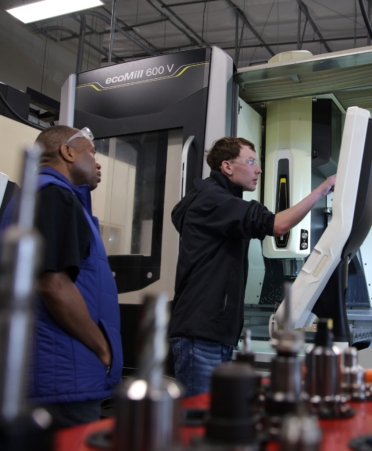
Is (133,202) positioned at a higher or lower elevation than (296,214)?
higher

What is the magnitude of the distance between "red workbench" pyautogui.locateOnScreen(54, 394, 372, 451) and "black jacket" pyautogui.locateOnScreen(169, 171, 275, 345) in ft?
3.46

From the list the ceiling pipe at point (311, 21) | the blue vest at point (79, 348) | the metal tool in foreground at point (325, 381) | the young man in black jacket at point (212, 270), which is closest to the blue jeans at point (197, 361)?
the young man in black jacket at point (212, 270)

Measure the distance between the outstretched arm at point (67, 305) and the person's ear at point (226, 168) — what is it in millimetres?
896

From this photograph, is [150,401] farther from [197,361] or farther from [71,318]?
[197,361]

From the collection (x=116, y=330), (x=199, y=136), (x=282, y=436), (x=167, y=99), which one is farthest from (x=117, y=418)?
(x=167, y=99)

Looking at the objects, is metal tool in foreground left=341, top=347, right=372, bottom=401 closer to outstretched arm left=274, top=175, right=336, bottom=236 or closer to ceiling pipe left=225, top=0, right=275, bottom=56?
outstretched arm left=274, top=175, right=336, bottom=236

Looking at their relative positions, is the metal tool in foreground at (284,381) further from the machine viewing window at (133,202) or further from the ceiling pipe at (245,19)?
the ceiling pipe at (245,19)

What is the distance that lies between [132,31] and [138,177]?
18.9 feet

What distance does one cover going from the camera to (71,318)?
1433 millimetres

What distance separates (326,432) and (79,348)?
0.91 m

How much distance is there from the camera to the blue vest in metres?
1.39

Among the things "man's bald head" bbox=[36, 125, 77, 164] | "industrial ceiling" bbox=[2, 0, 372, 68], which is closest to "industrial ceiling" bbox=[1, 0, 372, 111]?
"industrial ceiling" bbox=[2, 0, 372, 68]

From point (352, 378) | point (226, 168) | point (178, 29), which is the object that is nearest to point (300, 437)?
point (352, 378)

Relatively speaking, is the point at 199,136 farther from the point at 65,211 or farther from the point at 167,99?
the point at 65,211
